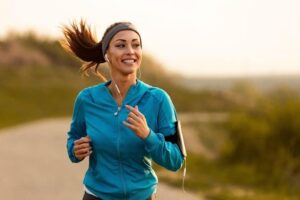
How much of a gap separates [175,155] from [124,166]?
0.26 m

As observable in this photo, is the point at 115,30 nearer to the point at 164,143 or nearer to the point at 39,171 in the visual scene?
the point at 164,143

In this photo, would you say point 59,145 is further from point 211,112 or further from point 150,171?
point 211,112

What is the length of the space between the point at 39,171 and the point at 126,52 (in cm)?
1001

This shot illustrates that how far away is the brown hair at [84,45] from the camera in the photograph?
4.27 metres

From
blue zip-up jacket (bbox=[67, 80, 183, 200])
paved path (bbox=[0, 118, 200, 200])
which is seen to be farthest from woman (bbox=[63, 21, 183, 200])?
paved path (bbox=[0, 118, 200, 200])

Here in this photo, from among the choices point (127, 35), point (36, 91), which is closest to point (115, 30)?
point (127, 35)

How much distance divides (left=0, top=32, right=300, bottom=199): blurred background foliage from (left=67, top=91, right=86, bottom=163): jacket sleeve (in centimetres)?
90

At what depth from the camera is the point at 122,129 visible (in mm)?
3715

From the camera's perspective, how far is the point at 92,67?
4332 millimetres

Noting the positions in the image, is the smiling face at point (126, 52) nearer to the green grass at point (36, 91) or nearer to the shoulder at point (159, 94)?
the shoulder at point (159, 94)

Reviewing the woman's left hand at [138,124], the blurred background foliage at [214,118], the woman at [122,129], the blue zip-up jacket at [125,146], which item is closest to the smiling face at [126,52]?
the woman at [122,129]

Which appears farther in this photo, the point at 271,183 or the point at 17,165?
the point at 271,183

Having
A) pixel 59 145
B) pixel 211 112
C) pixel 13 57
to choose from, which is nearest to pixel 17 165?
pixel 59 145

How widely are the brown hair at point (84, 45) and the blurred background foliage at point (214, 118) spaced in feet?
1.67
